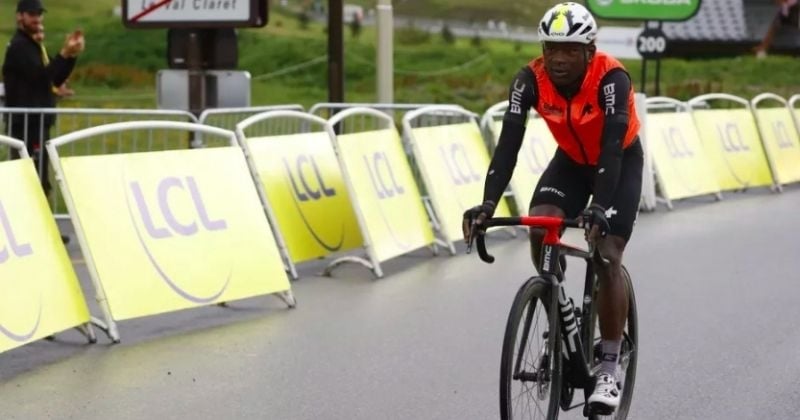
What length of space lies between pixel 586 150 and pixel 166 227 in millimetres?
3761

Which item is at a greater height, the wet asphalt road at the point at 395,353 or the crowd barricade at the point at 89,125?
the crowd barricade at the point at 89,125

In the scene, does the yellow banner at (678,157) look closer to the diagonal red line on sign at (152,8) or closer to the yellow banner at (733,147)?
the yellow banner at (733,147)

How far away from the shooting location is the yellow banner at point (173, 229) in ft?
32.5

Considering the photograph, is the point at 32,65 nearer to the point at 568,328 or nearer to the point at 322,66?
the point at 568,328

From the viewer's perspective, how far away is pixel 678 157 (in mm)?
19516

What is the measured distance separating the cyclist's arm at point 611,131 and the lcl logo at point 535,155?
9598 millimetres

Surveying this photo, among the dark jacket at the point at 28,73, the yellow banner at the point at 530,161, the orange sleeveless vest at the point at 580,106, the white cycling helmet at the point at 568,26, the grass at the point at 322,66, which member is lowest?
the grass at the point at 322,66

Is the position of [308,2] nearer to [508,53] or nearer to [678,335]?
[508,53]

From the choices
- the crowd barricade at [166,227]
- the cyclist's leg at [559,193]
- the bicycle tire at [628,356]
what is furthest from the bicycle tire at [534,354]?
the crowd barricade at [166,227]

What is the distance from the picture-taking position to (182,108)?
48.3 ft

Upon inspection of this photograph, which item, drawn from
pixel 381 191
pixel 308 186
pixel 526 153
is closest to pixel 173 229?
pixel 308 186

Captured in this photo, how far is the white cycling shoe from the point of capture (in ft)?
23.4

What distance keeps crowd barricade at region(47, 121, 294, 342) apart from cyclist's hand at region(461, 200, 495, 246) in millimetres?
3570

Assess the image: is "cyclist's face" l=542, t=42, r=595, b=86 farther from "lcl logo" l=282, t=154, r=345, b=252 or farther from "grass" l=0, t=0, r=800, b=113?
"grass" l=0, t=0, r=800, b=113
